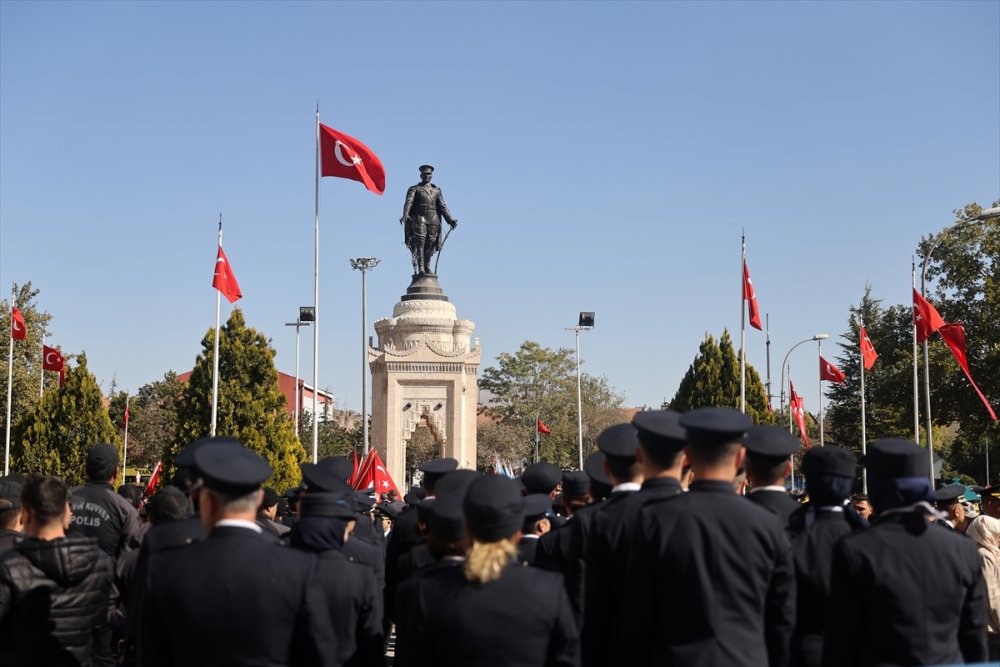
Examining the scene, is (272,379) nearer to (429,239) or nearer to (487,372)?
(429,239)

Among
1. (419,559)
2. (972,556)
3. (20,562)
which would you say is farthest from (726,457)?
(20,562)

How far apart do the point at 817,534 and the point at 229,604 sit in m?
2.90

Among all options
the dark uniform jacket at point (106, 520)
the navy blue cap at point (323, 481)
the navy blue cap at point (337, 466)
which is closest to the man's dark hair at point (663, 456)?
the navy blue cap at point (323, 481)

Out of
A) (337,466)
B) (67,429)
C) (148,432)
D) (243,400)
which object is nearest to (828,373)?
(243,400)

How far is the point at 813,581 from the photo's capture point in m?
5.71

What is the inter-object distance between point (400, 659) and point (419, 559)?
2.68 meters

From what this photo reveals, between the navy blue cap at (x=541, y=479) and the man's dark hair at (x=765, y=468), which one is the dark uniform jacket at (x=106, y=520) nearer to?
the navy blue cap at (x=541, y=479)

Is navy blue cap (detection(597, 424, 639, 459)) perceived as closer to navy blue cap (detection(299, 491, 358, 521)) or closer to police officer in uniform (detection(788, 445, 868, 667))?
police officer in uniform (detection(788, 445, 868, 667))

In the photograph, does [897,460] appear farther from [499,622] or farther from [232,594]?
[232,594]

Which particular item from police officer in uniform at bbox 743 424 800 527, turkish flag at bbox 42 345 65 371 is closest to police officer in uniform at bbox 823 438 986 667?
police officer in uniform at bbox 743 424 800 527

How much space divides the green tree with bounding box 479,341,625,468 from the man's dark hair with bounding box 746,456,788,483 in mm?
68870

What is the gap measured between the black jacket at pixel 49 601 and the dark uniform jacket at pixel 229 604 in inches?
69.2

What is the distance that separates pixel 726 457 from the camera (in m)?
4.89

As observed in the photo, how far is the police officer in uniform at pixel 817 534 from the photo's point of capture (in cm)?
564
